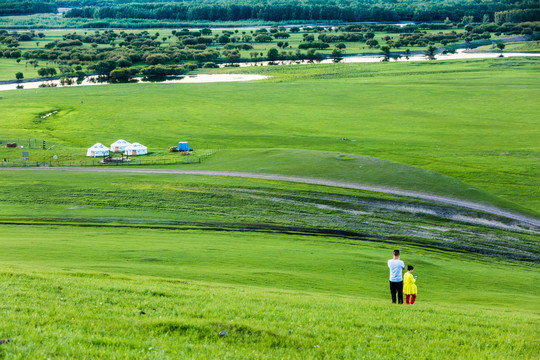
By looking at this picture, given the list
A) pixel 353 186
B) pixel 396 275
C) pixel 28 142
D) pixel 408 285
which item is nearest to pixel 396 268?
pixel 396 275

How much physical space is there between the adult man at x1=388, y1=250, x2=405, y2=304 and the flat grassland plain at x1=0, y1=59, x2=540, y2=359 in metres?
0.99

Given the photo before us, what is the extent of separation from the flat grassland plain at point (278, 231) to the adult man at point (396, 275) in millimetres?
992

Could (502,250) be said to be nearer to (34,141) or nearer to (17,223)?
(17,223)

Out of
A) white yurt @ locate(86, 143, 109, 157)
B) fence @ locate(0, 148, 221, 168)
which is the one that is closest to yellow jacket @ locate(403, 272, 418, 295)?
fence @ locate(0, 148, 221, 168)

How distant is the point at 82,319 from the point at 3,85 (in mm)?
Result: 191598

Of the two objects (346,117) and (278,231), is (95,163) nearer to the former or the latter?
(278,231)

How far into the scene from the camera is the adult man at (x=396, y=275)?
74.3 ft

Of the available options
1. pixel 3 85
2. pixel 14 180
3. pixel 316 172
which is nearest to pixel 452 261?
pixel 316 172

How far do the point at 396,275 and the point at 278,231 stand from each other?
Answer: 27891 mm

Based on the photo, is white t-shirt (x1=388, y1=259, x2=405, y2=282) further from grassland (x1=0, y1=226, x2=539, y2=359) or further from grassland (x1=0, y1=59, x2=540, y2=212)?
grassland (x1=0, y1=59, x2=540, y2=212)

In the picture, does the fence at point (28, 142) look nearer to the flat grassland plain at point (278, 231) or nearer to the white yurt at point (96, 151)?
the flat grassland plain at point (278, 231)

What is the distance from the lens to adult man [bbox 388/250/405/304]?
74.3 feet

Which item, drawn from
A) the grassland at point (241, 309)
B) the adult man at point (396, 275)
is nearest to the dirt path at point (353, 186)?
the grassland at point (241, 309)

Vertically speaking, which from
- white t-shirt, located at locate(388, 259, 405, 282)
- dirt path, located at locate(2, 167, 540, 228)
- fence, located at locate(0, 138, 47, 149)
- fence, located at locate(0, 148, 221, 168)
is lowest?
dirt path, located at locate(2, 167, 540, 228)
